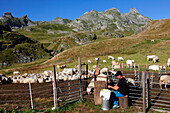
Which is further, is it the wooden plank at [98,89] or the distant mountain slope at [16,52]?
the distant mountain slope at [16,52]

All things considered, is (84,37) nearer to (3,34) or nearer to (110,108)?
(3,34)

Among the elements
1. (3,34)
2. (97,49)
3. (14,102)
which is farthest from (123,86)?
(3,34)

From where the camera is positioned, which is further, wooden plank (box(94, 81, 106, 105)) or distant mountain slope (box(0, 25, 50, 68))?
distant mountain slope (box(0, 25, 50, 68))

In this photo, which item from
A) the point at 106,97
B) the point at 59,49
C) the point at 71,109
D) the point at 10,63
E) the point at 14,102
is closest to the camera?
the point at 106,97

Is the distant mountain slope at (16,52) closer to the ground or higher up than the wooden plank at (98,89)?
higher up

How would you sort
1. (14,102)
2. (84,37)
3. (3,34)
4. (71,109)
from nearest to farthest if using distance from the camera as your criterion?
(71,109)
(14,102)
(3,34)
(84,37)

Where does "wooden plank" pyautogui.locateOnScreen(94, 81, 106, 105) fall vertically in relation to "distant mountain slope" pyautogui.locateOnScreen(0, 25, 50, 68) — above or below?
A: below

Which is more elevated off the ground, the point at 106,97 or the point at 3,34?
the point at 3,34

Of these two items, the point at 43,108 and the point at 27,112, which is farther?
the point at 43,108

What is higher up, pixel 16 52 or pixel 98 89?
pixel 16 52

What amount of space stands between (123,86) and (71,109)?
429 cm

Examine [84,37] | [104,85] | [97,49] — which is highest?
[84,37]

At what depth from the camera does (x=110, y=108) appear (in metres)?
8.84

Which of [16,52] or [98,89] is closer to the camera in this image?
[98,89]
